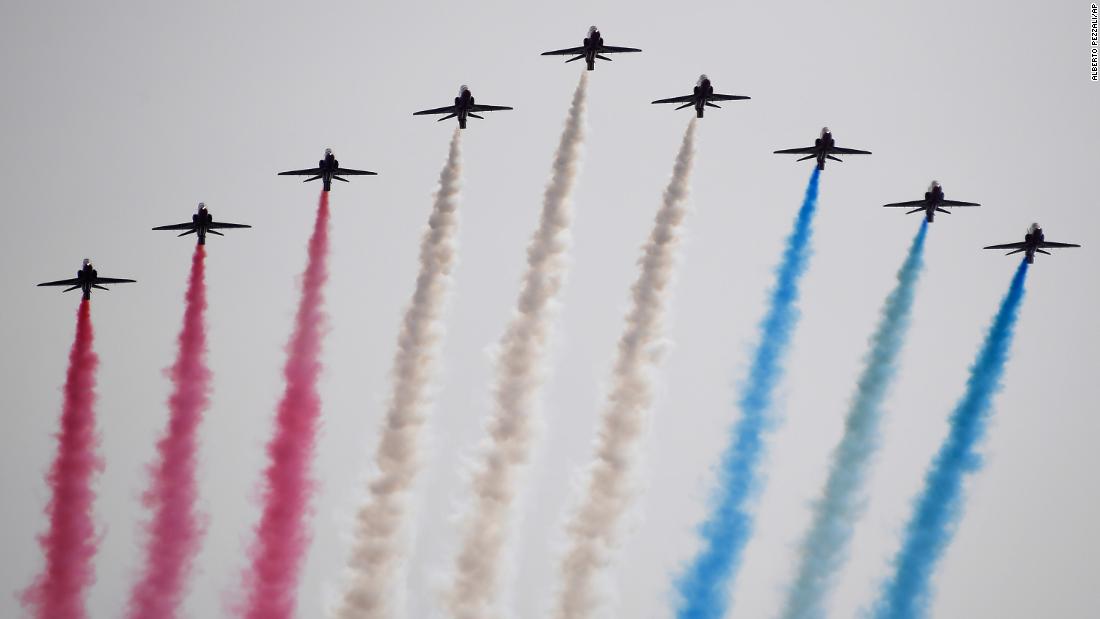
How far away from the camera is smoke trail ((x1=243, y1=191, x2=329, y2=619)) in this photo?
5588cm

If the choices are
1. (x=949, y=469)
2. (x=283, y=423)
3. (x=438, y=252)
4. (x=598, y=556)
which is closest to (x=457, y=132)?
(x=438, y=252)

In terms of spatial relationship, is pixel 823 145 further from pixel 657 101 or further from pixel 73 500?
pixel 73 500

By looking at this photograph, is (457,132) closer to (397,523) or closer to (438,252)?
(438,252)

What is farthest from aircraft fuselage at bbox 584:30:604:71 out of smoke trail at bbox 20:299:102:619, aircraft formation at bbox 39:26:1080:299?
smoke trail at bbox 20:299:102:619

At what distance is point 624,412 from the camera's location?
185 feet

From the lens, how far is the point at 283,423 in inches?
2272

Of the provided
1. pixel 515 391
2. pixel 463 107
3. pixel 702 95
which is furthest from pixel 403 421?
pixel 702 95

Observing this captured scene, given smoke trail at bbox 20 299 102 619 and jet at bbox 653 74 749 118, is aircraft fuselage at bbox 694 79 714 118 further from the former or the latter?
smoke trail at bbox 20 299 102 619

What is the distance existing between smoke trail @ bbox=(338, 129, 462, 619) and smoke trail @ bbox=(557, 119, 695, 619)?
23.8ft

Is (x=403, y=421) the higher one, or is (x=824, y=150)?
(x=824, y=150)

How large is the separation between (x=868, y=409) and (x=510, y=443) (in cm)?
1462

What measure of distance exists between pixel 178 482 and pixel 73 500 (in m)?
4.97

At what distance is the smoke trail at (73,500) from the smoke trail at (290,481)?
7997 millimetres

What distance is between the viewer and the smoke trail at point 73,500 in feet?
191
